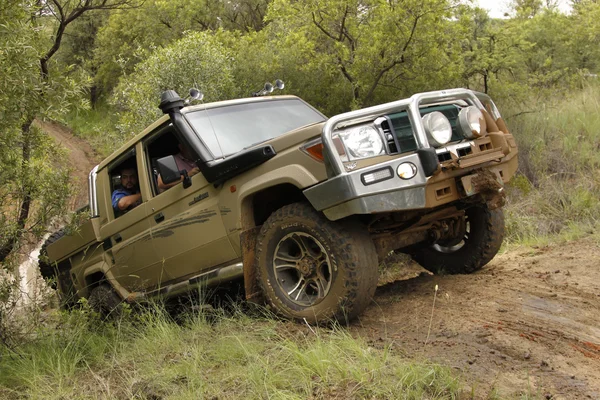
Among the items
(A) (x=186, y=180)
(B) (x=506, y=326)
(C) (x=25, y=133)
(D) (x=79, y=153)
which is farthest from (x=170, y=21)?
(B) (x=506, y=326)

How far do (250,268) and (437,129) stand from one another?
1646 mm

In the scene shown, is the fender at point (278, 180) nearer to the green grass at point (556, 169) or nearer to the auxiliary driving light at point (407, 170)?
the auxiliary driving light at point (407, 170)

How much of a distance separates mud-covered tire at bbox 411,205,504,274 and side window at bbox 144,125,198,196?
221cm

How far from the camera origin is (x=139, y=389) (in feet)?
12.0

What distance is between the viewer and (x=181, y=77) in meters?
13.7

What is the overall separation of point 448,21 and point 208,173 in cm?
855

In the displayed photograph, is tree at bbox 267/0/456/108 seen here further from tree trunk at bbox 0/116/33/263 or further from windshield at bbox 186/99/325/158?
tree trunk at bbox 0/116/33/263

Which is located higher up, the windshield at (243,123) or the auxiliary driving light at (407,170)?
the windshield at (243,123)

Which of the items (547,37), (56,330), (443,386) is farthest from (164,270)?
(547,37)

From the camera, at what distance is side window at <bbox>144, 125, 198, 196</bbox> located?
222 inches

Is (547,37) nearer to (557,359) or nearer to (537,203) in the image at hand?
(537,203)

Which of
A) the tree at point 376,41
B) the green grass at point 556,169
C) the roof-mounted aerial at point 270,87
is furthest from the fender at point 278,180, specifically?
the tree at point 376,41

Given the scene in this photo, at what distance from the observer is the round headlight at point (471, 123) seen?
441 cm

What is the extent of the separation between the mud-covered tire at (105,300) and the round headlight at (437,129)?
3.35 metres
